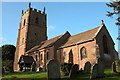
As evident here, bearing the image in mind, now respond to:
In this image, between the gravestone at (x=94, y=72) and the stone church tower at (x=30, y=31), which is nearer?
the gravestone at (x=94, y=72)

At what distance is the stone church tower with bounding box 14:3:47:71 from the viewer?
45281 mm

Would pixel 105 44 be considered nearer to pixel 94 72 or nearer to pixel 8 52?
pixel 94 72

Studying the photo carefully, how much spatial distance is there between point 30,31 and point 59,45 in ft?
52.5

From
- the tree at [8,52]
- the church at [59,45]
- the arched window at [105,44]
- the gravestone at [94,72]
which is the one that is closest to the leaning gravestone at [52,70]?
the gravestone at [94,72]

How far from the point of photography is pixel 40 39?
158 feet

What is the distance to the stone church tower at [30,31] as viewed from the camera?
4528 centimetres

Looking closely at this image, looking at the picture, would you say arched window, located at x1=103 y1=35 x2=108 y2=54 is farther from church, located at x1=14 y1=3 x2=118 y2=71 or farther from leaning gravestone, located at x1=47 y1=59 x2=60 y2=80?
leaning gravestone, located at x1=47 y1=59 x2=60 y2=80

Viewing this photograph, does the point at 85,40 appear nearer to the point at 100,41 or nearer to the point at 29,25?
the point at 100,41

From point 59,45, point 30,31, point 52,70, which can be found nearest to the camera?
point 52,70

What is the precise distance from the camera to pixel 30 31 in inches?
1825

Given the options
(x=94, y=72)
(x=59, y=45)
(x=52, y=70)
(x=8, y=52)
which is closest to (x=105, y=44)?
(x=59, y=45)

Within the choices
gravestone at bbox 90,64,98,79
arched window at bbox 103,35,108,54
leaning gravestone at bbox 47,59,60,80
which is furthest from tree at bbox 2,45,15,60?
gravestone at bbox 90,64,98,79

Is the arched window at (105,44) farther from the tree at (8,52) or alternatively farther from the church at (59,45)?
the tree at (8,52)

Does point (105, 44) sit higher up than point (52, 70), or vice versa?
point (105, 44)
